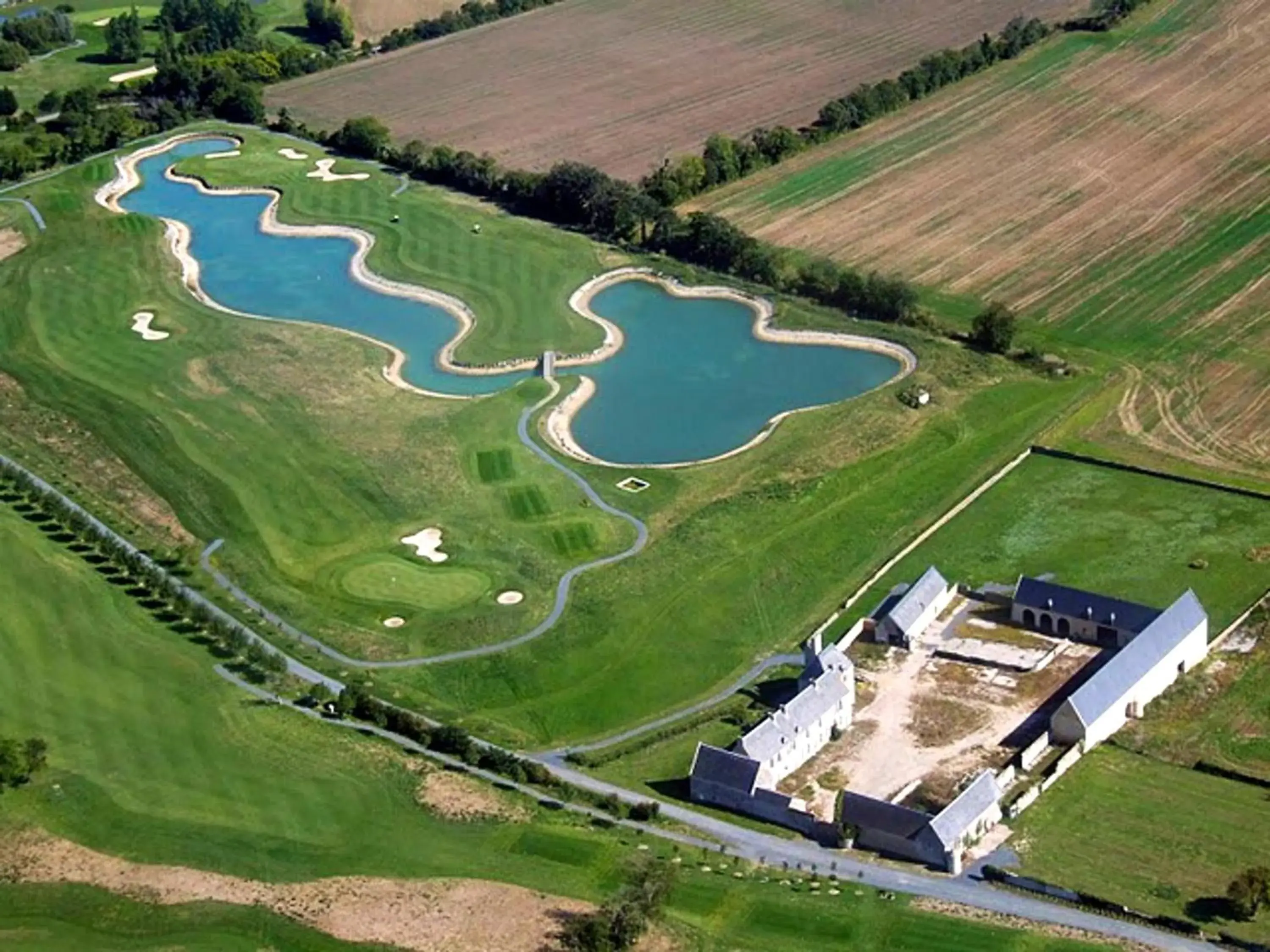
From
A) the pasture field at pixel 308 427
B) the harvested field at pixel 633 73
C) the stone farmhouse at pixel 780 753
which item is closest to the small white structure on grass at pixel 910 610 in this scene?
the stone farmhouse at pixel 780 753

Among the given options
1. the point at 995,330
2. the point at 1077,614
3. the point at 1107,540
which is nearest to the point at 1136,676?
the point at 1077,614

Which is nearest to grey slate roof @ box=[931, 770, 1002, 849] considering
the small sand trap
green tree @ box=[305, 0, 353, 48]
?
the small sand trap

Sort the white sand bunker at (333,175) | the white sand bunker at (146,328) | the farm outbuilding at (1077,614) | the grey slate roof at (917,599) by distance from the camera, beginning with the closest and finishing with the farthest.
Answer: the farm outbuilding at (1077,614) → the grey slate roof at (917,599) → the white sand bunker at (146,328) → the white sand bunker at (333,175)

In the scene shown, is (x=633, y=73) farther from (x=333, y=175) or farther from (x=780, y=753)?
(x=780, y=753)

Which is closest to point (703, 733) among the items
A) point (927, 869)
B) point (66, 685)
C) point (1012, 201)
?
point (927, 869)

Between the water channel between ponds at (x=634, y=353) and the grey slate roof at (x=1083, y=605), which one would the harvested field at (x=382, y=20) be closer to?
the water channel between ponds at (x=634, y=353)
